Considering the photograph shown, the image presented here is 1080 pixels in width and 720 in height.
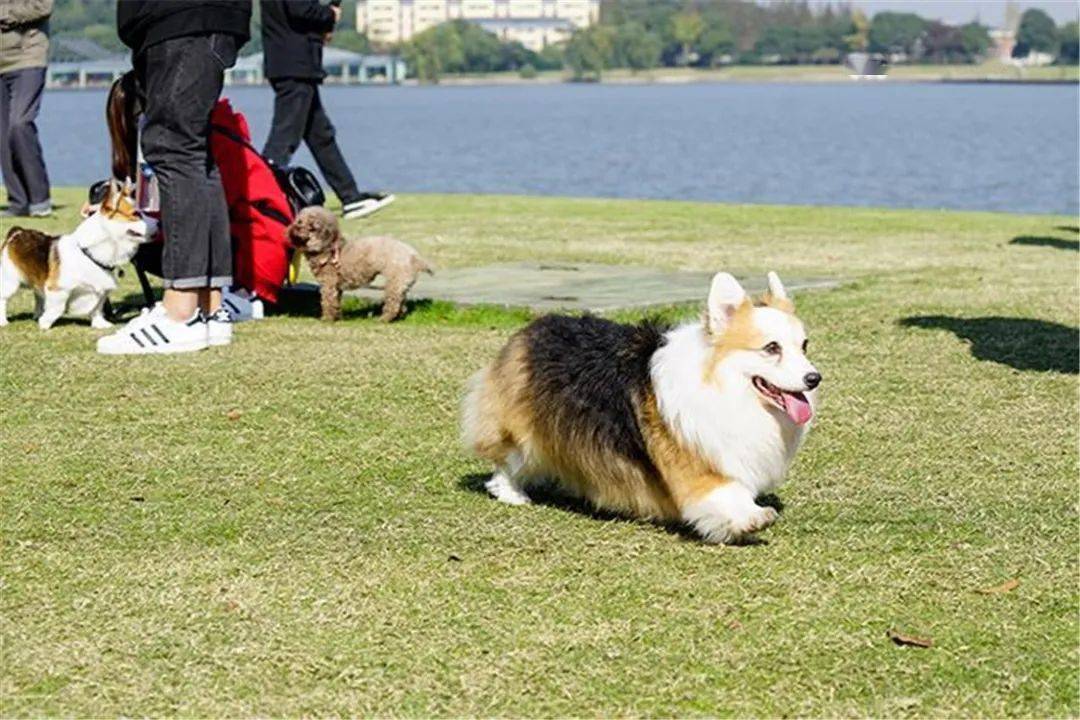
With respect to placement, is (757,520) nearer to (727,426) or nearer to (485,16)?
(727,426)

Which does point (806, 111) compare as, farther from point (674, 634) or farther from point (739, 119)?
point (674, 634)

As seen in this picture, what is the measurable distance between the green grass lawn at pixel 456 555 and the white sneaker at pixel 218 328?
0.08 meters

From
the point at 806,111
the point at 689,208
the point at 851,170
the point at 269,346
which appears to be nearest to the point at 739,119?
the point at 806,111

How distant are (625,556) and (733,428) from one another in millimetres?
418

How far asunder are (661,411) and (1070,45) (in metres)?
69.0

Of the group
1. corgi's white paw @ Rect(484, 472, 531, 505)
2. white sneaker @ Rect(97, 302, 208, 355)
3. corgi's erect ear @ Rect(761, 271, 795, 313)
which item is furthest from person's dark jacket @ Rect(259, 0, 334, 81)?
corgi's erect ear @ Rect(761, 271, 795, 313)

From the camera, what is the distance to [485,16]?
98.8m

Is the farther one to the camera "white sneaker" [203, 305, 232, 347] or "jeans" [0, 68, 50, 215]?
"jeans" [0, 68, 50, 215]

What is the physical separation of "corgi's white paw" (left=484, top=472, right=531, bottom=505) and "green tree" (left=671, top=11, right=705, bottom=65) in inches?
2851

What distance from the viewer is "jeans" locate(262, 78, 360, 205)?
1174cm

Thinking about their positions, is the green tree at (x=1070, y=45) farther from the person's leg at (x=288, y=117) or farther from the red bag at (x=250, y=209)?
the red bag at (x=250, y=209)

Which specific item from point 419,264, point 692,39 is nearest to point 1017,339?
point 419,264

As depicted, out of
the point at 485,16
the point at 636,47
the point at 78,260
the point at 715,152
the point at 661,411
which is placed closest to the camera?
the point at 661,411

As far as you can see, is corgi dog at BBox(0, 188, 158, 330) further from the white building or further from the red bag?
the white building
